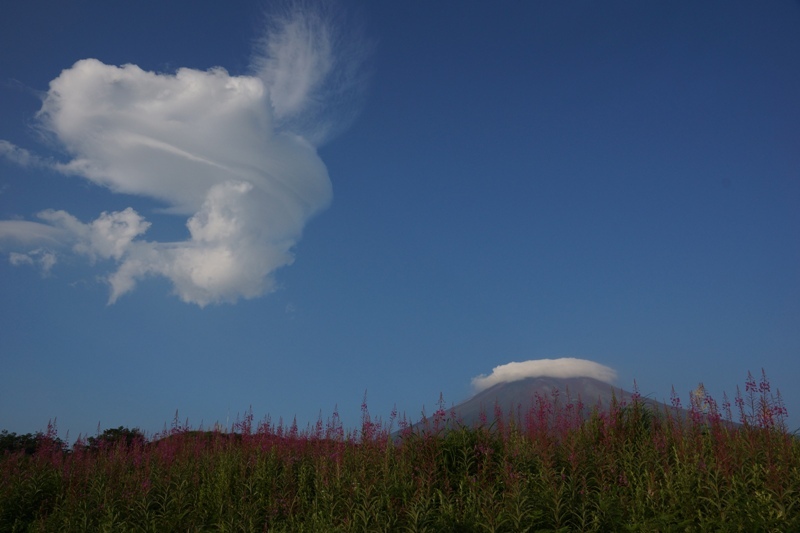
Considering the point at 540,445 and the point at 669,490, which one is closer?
the point at 669,490

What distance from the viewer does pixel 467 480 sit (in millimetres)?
9656

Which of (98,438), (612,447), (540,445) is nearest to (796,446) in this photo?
(612,447)

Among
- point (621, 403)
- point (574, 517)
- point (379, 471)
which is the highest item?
point (621, 403)

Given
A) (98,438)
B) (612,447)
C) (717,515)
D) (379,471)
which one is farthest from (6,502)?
(717,515)

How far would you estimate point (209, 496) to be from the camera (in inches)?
424

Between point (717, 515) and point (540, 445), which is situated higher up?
point (540, 445)

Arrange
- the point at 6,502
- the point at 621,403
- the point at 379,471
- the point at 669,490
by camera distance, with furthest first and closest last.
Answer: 1. the point at 621,403
2. the point at 6,502
3. the point at 379,471
4. the point at 669,490

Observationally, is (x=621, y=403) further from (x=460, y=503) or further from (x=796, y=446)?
(x=460, y=503)

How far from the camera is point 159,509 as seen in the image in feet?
33.8

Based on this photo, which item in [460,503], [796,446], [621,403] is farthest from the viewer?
[621,403]

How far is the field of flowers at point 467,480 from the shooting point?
788 centimetres

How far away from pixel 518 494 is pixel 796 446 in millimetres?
5526

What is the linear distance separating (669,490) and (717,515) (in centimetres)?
67

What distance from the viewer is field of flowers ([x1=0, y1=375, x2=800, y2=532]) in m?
7.88
